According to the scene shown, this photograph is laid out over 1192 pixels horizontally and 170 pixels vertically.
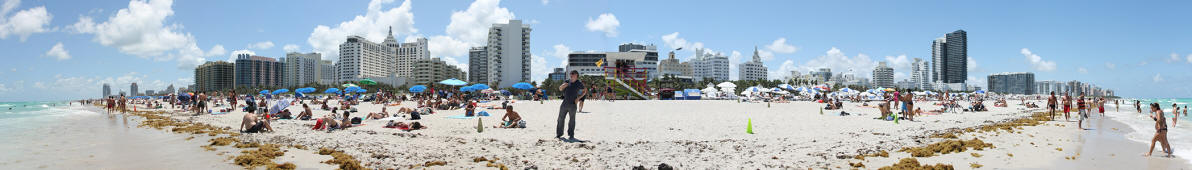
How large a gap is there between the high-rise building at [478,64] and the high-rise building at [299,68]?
178 feet

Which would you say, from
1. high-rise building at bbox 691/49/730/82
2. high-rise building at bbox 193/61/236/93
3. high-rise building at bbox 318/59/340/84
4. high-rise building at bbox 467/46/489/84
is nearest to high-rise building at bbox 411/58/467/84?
high-rise building at bbox 467/46/489/84

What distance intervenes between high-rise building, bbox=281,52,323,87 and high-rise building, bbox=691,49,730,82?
12817 cm

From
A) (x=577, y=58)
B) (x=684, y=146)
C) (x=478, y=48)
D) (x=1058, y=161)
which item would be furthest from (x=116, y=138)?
(x=478, y=48)

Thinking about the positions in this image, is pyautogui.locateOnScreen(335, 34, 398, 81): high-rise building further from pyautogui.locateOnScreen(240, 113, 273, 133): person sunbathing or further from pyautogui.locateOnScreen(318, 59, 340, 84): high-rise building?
pyautogui.locateOnScreen(240, 113, 273, 133): person sunbathing

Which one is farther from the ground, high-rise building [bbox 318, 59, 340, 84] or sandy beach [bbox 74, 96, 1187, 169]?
high-rise building [bbox 318, 59, 340, 84]

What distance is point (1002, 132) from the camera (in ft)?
37.3

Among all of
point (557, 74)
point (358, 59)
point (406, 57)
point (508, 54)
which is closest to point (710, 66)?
point (557, 74)

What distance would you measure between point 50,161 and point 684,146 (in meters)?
9.02

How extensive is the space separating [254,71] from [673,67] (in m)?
131

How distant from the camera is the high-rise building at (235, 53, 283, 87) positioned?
164 metres

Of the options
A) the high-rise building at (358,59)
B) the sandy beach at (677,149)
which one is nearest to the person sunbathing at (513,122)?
the sandy beach at (677,149)

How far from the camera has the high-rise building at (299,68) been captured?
6929 inches

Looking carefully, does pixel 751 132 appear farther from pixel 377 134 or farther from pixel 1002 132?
pixel 377 134

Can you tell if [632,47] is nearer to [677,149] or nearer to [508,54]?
[508,54]
